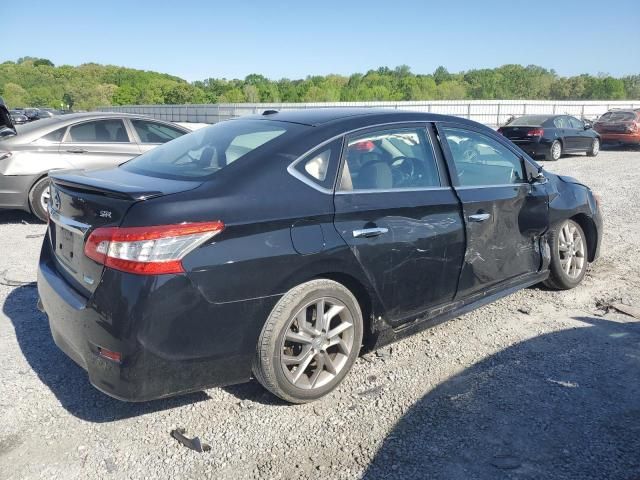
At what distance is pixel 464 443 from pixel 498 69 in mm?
118366

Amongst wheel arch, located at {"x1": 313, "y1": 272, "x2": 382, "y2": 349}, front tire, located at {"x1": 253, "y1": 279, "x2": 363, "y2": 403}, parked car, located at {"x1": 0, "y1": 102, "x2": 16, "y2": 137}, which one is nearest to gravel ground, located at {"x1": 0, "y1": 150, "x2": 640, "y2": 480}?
front tire, located at {"x1": 253, "y1": 279, "x2": 363, "y2": 403}

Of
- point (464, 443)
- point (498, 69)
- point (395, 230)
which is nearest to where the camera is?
point (464, 443)

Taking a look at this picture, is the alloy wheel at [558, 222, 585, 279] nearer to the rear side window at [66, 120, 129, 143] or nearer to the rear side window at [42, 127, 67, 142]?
the rear side window at [66, 120, 129, 143]

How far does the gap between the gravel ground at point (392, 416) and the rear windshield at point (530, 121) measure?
45.9ft

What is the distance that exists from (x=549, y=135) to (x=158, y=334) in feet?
54.1

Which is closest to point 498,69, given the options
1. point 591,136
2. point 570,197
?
point 591,136

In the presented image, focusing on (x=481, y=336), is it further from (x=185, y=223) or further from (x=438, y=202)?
(x=185, y=223)

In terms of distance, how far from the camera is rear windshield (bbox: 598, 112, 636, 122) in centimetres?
2041

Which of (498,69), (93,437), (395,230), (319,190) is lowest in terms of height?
(93,437)

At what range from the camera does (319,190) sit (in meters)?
3.21

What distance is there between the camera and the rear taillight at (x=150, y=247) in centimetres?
264

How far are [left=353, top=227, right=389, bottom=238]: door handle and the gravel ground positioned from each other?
0.96 meters

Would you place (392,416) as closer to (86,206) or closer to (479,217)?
(479,217)

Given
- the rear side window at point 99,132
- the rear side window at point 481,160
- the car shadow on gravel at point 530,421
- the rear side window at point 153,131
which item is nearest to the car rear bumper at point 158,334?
the car shadow on gravel at point 530,421
